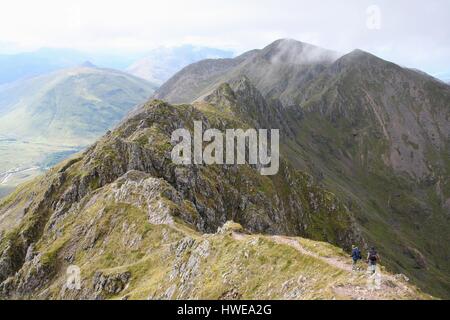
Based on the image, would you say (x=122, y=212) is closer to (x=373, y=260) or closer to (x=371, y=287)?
(x=373, y=260)

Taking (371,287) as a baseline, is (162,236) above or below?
below

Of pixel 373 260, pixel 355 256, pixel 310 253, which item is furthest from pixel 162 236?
pixel 373 260

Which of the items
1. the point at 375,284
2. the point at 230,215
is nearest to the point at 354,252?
the point at 375,284

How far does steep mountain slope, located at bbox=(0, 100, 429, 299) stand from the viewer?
50469 mm

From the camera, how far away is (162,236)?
281 ft

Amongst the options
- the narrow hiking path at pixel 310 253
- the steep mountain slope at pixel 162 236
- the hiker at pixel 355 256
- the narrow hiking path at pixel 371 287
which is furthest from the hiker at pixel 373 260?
the narrow hiking path at pixel 310 253

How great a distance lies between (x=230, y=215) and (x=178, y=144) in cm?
2892

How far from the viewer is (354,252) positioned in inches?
1831

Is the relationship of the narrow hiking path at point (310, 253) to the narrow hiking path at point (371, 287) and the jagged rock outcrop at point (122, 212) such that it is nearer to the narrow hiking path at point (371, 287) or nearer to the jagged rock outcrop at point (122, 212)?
the narrow hiking path at point (371, 287)

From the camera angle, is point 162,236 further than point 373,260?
Yes

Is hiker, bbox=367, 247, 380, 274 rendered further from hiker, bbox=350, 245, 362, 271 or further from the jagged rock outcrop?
the jagged rock outcrop

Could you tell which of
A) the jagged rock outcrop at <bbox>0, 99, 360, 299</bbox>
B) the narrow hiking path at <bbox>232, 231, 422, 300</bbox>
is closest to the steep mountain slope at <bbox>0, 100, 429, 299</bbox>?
the narrow hiking path at <bbox>232, 231, 422, 300</bbox>
